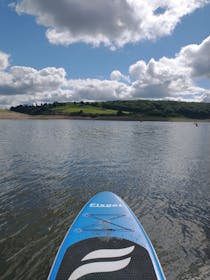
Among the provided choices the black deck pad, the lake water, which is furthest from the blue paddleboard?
the lake water

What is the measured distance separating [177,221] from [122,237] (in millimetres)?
4655

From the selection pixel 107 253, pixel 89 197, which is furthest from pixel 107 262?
pixel 89 197

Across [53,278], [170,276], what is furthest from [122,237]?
[53,278]

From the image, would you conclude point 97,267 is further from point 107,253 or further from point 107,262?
point 107,253

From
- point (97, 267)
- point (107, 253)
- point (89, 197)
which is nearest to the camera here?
point (97, 267)

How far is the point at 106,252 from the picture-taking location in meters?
6.45

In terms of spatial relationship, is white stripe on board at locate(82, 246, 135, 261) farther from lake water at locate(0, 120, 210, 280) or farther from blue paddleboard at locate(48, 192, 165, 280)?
lake water at locate(0, 120, 210, 280)

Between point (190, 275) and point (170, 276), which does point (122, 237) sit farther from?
point (190, 275)

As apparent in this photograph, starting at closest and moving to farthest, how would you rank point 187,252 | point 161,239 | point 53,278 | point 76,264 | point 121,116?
point 53,278, point 76,264, point 187,252, point 161,239, point 121,116

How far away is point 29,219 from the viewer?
34.3 ft

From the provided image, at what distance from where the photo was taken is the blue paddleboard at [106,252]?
5.73 meters

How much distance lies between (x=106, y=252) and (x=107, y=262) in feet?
1.22

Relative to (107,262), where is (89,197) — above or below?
below

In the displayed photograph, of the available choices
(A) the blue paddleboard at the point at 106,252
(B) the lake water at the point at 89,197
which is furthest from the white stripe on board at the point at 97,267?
(B) the lake water at the point at 89,197
